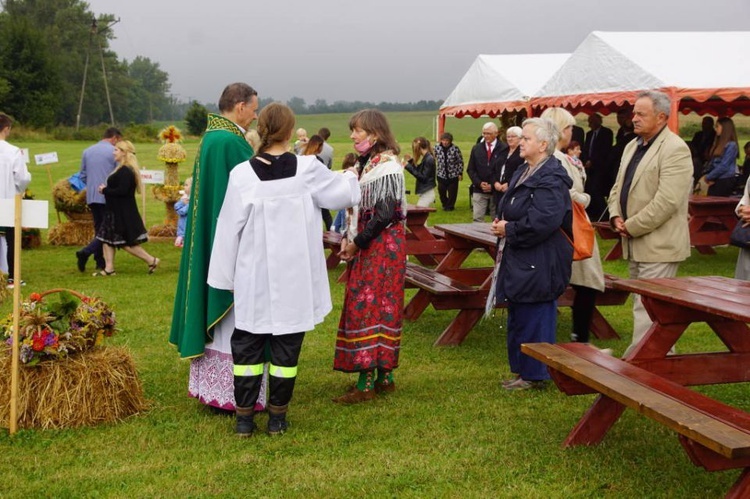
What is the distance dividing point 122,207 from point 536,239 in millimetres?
6380

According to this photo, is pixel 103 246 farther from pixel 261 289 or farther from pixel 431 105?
pixel 431 105

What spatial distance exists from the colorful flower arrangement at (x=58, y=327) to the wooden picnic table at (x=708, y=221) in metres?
7.61

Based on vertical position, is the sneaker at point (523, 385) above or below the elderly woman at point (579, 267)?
below

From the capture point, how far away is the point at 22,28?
65.1 meters

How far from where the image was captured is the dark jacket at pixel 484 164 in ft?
46.0

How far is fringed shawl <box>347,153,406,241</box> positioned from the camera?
16.7 feet

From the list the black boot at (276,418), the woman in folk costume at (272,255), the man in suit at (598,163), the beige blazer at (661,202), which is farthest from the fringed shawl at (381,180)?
the man in suit at (598,163)

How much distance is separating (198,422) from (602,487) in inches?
90.9

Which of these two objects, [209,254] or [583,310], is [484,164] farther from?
[209,254]

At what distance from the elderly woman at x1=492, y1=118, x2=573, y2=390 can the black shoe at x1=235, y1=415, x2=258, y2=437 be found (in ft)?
6.01

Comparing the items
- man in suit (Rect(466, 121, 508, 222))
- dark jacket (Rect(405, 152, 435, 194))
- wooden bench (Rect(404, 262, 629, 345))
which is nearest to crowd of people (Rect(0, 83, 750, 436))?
wooden bench (Rect(404, 262, 629, 345))

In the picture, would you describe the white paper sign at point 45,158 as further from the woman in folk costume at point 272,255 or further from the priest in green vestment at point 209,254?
the woman in folk costume at point 272,255

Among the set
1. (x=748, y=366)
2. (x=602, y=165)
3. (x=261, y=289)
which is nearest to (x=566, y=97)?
(x=602, y=165)

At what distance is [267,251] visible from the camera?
4.45 meters
